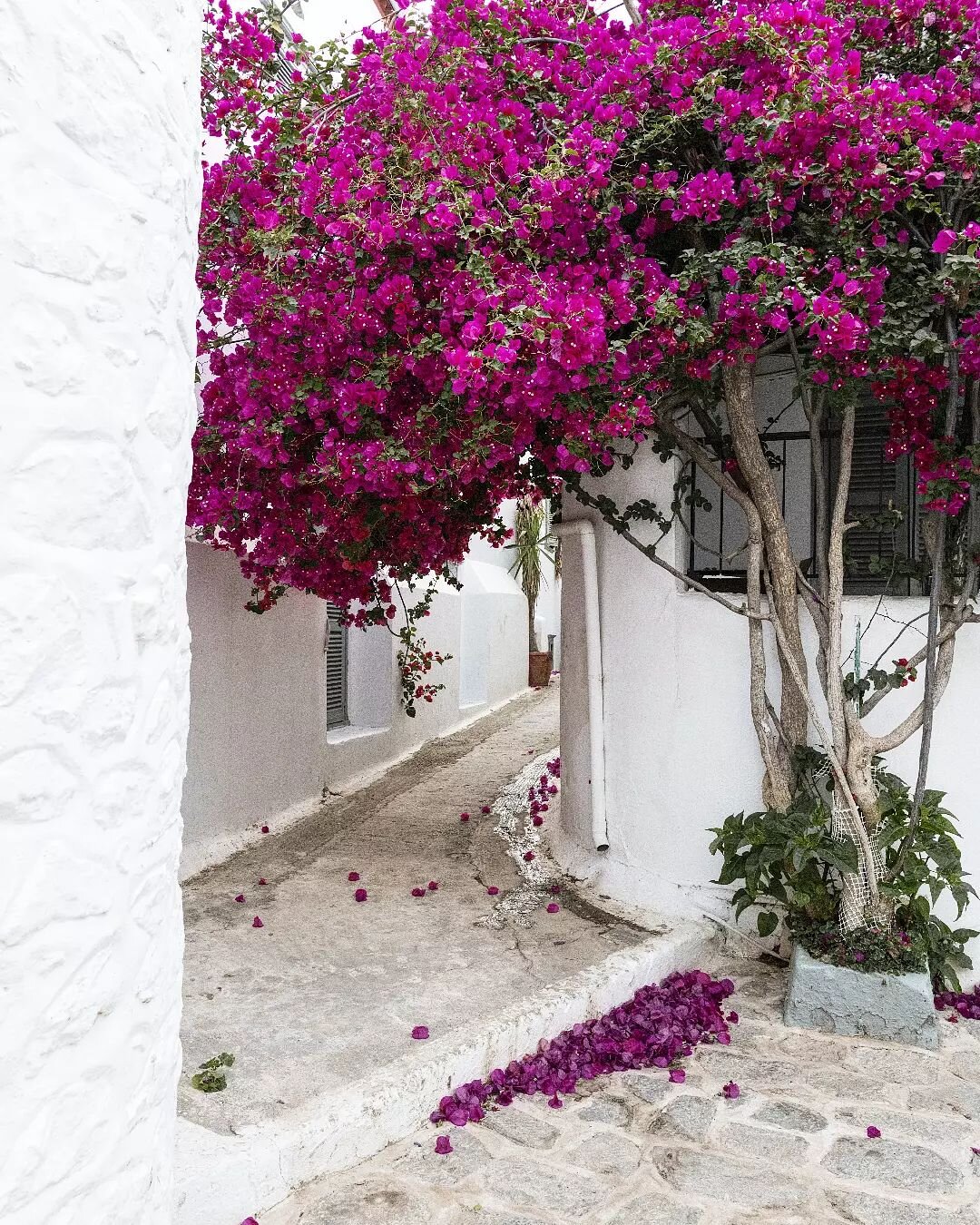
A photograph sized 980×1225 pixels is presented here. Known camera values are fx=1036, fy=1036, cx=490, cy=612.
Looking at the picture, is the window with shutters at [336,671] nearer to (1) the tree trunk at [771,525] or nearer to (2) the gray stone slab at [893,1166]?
(1) the tree trunk at [771,525]

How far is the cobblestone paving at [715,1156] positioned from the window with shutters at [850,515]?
2.01 metres

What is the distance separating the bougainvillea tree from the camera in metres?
3.59

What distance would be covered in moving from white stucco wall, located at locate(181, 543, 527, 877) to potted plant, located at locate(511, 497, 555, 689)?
16.4 feet

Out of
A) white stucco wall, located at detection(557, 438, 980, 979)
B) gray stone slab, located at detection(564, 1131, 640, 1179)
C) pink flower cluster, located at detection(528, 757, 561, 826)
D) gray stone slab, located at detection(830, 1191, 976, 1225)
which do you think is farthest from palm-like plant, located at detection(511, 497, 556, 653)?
gray stone slab, located at detection(830, 1191, 976, 1225)

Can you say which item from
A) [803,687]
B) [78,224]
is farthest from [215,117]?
[803,687]

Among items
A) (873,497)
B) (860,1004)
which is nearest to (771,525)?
(873,497)

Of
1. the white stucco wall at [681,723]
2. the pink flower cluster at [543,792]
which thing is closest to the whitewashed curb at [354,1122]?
the white stucco wall at [681,723]

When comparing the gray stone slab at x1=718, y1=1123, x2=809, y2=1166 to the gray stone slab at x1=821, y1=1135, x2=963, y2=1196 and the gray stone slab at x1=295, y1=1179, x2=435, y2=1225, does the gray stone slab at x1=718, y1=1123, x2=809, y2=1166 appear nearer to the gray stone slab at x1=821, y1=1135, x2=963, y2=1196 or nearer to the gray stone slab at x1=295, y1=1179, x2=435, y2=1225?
the gray stone slab at x1=821, y1=1135, x2=963, y2=1196

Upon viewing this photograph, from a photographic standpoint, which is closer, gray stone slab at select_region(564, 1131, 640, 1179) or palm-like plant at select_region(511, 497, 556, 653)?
gray stone slab at select_region(564, 1131, 640, 1179)

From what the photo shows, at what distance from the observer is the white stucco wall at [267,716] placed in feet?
19.4

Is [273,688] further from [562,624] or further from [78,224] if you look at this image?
[78,224]

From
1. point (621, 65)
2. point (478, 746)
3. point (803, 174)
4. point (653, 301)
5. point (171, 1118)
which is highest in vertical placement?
point (621, 65)

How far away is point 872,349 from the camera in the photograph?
373cm

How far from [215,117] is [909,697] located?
3.92m
